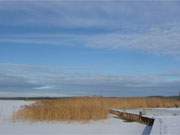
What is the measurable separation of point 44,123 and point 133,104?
1389 cm

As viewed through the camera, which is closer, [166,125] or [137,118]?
[166,125]

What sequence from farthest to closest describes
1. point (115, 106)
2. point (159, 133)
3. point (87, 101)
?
point (115, 106) → point (87, 101) → point (159, 133)

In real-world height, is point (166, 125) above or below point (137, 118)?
below

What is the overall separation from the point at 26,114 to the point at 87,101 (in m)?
5.99

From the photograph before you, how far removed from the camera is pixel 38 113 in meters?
17.2

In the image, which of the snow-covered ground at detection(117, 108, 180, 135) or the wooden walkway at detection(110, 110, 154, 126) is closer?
the snow-covered ground at detection(117, 108, 180, 135)

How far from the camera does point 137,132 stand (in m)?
12.1

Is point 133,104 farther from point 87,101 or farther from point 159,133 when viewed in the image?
point 159,133

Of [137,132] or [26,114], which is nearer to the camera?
[137,132]

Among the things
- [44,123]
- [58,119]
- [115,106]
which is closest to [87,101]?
[115,106]

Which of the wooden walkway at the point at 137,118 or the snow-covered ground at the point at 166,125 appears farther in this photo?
the wooden walkway at the point at 137,118

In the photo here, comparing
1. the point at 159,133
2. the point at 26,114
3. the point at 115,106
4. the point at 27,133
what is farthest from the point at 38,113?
the point at 115,106

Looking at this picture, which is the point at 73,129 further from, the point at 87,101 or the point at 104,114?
the point at 87,101

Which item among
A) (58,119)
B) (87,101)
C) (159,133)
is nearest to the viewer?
(159,133)
